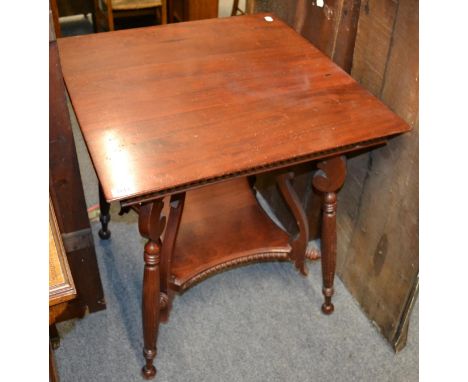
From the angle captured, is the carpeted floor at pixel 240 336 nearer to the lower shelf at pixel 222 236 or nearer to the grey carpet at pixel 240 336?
the grey carpet at pixel 240 336

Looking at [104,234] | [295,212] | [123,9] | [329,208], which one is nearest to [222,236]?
[295,212]

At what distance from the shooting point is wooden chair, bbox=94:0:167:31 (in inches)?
126

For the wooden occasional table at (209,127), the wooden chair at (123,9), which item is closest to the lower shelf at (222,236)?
the wooden occasional table at (209,127)

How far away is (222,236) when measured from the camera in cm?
173

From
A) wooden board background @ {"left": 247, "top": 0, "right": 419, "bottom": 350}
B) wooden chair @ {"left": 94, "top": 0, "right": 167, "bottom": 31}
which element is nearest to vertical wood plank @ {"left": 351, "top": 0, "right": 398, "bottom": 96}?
wooden board background @ {"left": 247, "top": 0, "right": 419, "bottom": 350}

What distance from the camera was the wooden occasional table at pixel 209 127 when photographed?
1.18 metres

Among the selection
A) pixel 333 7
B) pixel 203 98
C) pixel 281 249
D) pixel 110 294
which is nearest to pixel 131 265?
pixel 110 294

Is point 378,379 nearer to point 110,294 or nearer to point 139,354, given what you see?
point 139,354

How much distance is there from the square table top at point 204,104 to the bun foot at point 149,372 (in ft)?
2.42

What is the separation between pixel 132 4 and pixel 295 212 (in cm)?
211

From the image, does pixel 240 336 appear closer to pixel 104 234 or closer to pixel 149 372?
pixel 149 372

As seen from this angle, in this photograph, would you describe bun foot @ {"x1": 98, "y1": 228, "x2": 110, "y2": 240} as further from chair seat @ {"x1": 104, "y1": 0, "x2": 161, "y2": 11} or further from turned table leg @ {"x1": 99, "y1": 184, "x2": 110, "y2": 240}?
chair seat @ {"x1": 104, "y1": 0, "x2": 161, "y2": 11}

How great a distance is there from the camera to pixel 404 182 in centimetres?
147
